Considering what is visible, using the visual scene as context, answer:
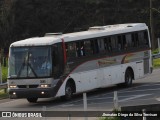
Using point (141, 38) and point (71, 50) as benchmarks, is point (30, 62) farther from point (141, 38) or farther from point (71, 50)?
point (141, 38)

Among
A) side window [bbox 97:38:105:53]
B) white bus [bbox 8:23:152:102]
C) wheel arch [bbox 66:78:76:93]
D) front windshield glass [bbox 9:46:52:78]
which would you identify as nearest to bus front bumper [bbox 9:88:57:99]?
white bus [bbox 8:23:152:102]

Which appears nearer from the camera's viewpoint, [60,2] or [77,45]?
[77,45]

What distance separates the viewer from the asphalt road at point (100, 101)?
70.2 ft

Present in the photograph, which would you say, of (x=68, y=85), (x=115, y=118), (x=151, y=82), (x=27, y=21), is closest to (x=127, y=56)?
(x=151, y=82)

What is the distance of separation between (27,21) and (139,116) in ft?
237

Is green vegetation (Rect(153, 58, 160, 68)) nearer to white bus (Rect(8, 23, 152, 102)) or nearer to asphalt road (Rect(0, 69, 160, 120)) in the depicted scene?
white bus (Rect(8, 23, 152, 102))

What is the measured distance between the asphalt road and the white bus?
425mm

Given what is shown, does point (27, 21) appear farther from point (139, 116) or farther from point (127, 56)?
point (139, 116)

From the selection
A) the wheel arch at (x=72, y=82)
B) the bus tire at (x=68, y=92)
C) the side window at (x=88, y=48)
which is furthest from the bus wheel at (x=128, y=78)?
the bus tire at (x=68, y=92)

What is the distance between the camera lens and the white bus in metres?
23.1

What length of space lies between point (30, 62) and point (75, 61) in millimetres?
2237

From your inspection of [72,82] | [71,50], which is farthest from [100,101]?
[71,50]

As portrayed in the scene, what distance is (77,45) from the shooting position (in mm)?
25203

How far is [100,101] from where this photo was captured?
2328 centimetres
